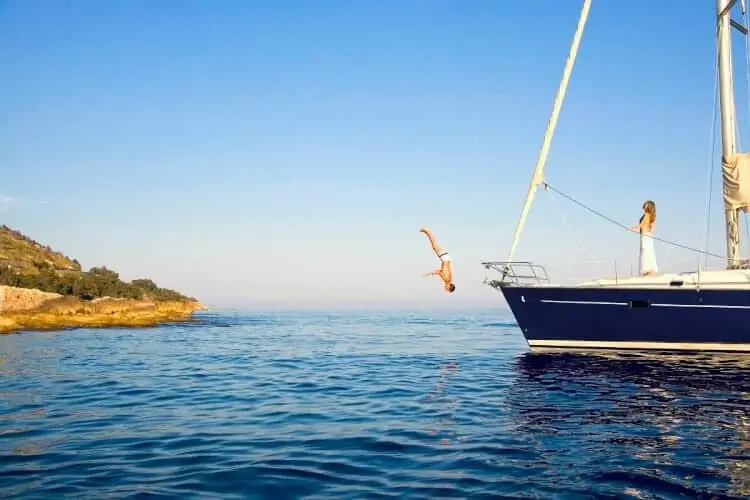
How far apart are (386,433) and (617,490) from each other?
3852 mm

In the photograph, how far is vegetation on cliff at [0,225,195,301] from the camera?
5847 centimetres

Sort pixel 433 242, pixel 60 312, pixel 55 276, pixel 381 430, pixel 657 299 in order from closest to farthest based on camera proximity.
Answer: pixel 381 430
pixel 433 242
pixel 657 299
pixel 60 312
pixel 55 276

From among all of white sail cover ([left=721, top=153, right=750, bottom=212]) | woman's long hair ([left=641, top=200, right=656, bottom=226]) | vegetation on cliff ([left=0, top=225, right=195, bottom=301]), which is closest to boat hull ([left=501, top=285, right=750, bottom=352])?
woman's long hair ([left=641, top=200, right=656, bottom=226])

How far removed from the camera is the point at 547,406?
471 inches

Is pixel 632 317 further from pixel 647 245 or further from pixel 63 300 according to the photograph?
pixel 63 300

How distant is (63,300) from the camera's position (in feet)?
180

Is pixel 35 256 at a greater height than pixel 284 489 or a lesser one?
greater

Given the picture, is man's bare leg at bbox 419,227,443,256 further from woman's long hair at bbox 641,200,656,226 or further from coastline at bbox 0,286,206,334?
coastline at bbox 0,286,206,334

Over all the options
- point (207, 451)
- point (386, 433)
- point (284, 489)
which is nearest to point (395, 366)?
point (386, 433)

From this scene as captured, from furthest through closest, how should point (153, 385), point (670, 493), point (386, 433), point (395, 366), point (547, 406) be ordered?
point (395, 366) < point (153, 385) < point (547, 406) < point (386, 433) < point (670, 493)

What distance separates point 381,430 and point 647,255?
1642cm

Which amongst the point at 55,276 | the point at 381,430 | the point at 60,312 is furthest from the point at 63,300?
the point at 381,430

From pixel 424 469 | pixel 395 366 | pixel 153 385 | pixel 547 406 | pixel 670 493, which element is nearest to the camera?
pixel 670 493

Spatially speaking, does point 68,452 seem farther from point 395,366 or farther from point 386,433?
point 395,366
